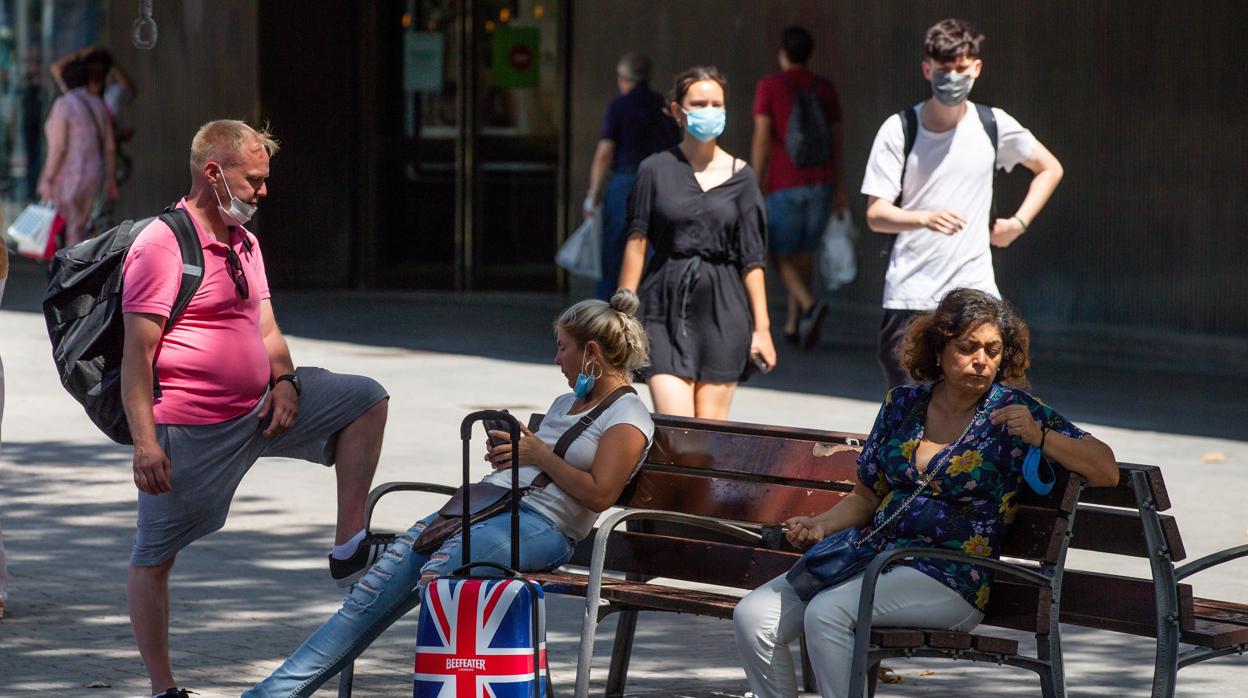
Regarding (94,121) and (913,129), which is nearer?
(913,129)

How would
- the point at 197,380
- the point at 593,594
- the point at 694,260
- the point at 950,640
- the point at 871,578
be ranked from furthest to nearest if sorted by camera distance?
the point at 694,260 → the point at 197,380 → the point at 593,594 → the point at 950,640 → the point at 871,578

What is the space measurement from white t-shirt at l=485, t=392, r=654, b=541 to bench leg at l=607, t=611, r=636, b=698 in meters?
0.34

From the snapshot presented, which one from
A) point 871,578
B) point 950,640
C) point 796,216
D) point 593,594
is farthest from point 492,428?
point 796,216

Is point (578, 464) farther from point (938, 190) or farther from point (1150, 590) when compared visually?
point (938, 190)

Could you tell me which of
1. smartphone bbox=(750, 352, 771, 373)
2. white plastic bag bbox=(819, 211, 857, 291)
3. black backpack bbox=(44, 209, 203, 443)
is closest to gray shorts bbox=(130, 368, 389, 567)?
black backpack bbox=(44, 209, 203, 443)

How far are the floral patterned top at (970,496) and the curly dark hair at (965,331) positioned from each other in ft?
0.34

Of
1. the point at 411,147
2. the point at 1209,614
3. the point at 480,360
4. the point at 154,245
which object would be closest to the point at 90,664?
the point at 154,245

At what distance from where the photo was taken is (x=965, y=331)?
16.9 ft

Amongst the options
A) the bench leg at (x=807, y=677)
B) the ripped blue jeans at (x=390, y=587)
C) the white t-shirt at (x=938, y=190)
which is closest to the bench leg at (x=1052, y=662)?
the bench leg at (x=807, y=677)

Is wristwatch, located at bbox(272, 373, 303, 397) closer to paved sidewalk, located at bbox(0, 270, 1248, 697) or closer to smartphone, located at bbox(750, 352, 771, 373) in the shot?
paved sidewalk, located at bbox(0, 270, 1248, 697)

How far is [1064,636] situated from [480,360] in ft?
24.5

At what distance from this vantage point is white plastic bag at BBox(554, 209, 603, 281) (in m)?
13.3

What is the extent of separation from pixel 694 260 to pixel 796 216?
7.35 metres

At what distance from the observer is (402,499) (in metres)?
9.20
